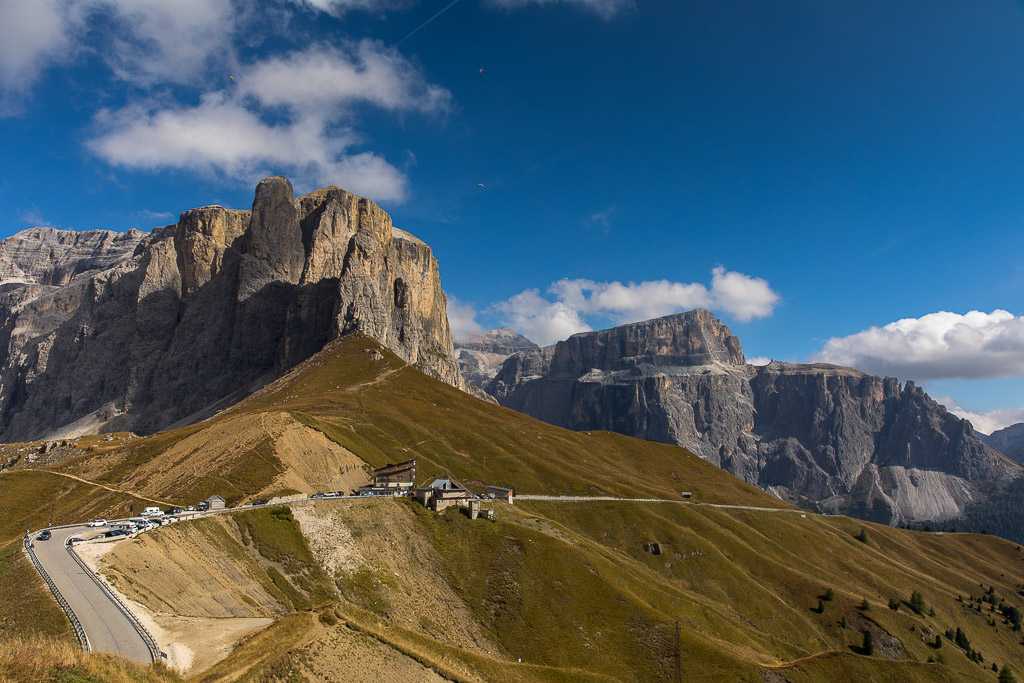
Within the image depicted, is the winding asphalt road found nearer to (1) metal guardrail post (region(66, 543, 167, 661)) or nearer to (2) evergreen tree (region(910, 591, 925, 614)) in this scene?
(1) metal guardrail post (region(66, 543, 167, 661))

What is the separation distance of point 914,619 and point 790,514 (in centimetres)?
5947

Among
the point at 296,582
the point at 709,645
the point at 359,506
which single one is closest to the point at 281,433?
the point at 359,506

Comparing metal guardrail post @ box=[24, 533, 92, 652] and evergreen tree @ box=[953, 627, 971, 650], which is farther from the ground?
metal guardrail post @ box=[24, 533, 92, 652]

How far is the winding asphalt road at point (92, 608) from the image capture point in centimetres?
3366

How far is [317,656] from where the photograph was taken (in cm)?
3675

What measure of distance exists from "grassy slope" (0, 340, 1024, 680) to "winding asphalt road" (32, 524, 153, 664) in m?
6.40

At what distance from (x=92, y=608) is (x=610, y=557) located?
7585 centimetres

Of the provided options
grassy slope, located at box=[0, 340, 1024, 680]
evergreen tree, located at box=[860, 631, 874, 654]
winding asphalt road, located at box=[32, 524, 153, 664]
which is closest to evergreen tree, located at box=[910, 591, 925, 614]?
grassy slope, located at box=[0, 340, 1024, 680]

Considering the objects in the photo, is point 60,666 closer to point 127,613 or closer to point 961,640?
point 127,613

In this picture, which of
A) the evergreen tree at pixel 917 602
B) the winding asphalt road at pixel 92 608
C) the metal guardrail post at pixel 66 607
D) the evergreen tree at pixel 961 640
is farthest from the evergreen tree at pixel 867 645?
the metal guardrail post at pixel 66 607

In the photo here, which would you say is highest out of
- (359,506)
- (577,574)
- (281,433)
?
(281,433)

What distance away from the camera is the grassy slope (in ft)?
228

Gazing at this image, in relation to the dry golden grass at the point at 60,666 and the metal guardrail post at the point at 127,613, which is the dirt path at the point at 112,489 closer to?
the metal guardrail post at the point at 127,613

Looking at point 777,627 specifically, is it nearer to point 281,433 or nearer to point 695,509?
point 695,509
